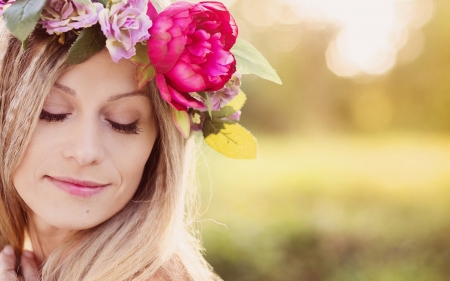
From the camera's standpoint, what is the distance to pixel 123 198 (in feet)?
6.64

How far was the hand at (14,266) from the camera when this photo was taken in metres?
2.21

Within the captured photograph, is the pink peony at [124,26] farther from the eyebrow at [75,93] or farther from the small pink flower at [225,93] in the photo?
the small pink flower at [225,93]

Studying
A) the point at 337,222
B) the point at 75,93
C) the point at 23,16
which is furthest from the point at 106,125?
the point at 337,222

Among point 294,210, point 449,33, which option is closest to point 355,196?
point 294,210

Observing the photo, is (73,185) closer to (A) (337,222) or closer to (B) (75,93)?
(B) (75,93)

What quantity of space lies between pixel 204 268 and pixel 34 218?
812 mm

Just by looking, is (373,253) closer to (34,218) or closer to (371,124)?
(34,218)

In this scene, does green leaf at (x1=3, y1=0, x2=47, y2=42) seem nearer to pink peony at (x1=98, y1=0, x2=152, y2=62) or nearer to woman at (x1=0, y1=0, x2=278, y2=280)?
woman at (x1=0, y1=0, x2=278, y2=280)

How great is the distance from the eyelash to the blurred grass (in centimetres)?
366

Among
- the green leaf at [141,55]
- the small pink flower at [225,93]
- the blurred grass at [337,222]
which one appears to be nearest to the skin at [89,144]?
the green leaf at [141,55]

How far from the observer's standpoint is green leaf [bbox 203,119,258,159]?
2.16 metres

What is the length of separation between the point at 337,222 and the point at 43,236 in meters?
4.17

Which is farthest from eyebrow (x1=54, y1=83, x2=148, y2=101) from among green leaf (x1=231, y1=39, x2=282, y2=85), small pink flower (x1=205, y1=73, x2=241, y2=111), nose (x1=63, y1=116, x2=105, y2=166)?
green leaf (x1=231, y1=39, x2=282, y2=85)

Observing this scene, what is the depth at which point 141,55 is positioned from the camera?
1.76 metres
